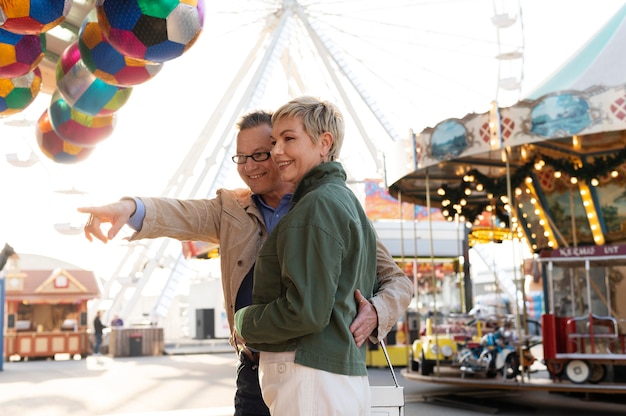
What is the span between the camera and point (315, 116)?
6.26 ft

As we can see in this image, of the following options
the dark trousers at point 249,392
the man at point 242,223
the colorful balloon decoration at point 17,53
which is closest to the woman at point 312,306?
the man at point 242,223

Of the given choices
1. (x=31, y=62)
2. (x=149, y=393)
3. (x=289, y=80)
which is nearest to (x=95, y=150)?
(x=31, y=62)

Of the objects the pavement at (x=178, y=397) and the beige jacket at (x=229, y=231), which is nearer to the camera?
the beige jacket at (x=229, y=231)

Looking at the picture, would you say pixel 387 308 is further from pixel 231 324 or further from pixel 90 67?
pixel 90 67

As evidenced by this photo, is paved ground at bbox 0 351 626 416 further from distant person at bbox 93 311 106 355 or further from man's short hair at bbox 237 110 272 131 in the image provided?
distant person at bbox 93 311 106 355

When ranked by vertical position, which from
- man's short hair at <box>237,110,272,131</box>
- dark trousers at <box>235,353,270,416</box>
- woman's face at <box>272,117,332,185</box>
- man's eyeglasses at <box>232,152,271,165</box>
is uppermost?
man's short hair at <box>237,110,272,131</box>

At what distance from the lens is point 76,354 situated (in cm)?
1892

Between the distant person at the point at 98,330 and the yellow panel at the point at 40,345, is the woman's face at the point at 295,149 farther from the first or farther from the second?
the distant person at the point at 98,330

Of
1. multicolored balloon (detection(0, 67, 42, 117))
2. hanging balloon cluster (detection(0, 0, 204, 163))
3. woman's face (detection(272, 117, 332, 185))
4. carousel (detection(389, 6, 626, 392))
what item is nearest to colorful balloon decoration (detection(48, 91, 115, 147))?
hanging balloon cluster (detection(0, 0, 204, 163))

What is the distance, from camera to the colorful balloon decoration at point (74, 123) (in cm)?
462

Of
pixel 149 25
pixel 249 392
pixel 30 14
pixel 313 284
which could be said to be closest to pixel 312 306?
pixel 313 284

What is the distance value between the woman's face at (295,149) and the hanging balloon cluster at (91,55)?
5.72ft

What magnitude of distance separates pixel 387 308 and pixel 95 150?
354cm

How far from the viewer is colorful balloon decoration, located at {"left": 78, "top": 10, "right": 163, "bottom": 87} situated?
12.4 feet
